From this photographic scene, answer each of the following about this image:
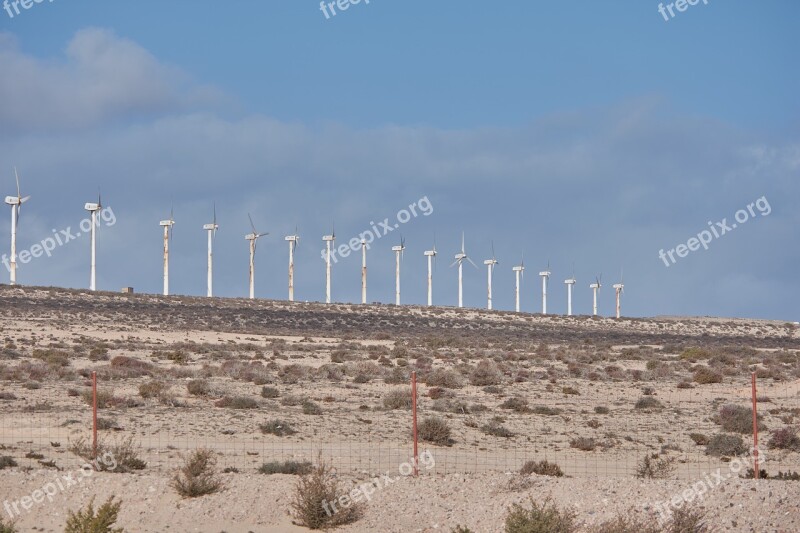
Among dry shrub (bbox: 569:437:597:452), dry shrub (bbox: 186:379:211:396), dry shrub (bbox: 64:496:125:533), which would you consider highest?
dry shrub (bbox: 186:379:211:396)

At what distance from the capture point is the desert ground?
19234 millimetres

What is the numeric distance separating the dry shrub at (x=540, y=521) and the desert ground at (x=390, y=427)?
0.95 meters

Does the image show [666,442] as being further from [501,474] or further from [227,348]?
[227,348]

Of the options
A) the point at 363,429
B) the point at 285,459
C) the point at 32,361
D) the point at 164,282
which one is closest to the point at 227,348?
the point at 32,361

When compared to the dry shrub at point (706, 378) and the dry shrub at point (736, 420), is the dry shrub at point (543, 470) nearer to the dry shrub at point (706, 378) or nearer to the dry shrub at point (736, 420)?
the dry shrub at point (736, 420)

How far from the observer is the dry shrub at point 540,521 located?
1664 centimetres

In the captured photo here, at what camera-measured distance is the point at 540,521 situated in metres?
16.7

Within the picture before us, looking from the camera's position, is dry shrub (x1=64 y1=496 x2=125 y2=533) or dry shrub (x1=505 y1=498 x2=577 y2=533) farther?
dry shrub (x1=505 y1=498 x2=577 y2=533)

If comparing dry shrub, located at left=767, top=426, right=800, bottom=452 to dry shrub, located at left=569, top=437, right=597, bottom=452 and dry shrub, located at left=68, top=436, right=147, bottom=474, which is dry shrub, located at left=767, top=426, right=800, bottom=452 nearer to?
dry shrub, located at left=569, top=437, right=597, bottom=452

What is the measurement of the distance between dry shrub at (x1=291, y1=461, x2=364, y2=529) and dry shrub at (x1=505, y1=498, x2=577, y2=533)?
2.96 meters

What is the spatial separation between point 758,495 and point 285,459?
415 inches

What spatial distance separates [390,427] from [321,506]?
12367 mm
